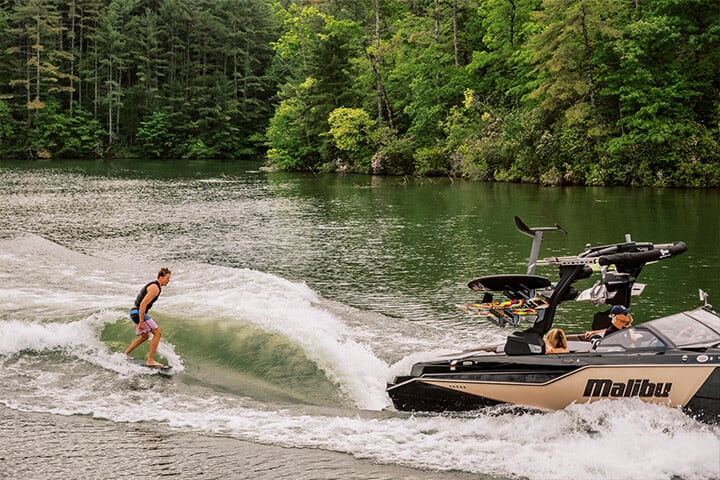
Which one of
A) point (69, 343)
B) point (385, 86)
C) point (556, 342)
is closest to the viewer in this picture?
point (556, 342)

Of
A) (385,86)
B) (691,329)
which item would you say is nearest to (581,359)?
(691,329)

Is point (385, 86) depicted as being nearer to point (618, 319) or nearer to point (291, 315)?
point (291, 315)

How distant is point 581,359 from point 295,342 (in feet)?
21.5

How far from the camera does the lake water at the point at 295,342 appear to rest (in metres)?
10.5

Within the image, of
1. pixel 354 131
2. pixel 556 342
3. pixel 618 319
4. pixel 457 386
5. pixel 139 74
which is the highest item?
pixel 139 74

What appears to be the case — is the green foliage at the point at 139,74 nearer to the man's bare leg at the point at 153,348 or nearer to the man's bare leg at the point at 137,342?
the man's bare leg at the point at 137,342

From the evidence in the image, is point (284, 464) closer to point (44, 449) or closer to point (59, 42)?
point (44, 449)

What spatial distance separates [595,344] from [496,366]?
151cm

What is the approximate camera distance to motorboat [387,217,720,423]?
34.5ft

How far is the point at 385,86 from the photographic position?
70.0 m

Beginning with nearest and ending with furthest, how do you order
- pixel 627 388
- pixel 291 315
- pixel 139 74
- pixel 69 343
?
pixel 627 388, pixel 69 343, pixel 291 315, pixel 139 74

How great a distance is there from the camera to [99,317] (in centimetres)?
1664

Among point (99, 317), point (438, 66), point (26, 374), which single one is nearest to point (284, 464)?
point (26, 374)

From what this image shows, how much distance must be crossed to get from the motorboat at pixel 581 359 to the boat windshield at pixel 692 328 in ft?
0.04
